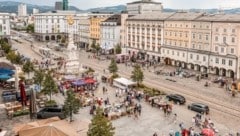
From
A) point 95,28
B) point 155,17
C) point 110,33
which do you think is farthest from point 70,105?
point 95,28

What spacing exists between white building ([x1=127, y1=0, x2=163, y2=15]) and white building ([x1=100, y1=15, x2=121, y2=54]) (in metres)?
30.3

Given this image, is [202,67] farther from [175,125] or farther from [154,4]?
[154,4]

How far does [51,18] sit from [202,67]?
332ft

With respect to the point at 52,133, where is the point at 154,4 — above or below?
above

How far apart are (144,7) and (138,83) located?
87745mm

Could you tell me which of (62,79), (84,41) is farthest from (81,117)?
(84,41)

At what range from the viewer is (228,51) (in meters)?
66.9

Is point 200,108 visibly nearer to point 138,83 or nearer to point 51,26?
point 138,83

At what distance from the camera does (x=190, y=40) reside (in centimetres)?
7719

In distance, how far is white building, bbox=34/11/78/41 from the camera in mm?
157875

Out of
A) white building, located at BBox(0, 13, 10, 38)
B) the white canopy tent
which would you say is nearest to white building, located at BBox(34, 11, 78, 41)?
white building, located at BBox(0, 13, 10, 38)

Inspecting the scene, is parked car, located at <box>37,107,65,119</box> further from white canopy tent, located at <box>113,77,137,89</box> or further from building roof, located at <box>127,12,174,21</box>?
building roof, located at <box>127,12,174,21</box>

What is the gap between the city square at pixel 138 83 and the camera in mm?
37000

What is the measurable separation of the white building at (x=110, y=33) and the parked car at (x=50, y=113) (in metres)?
67.4
